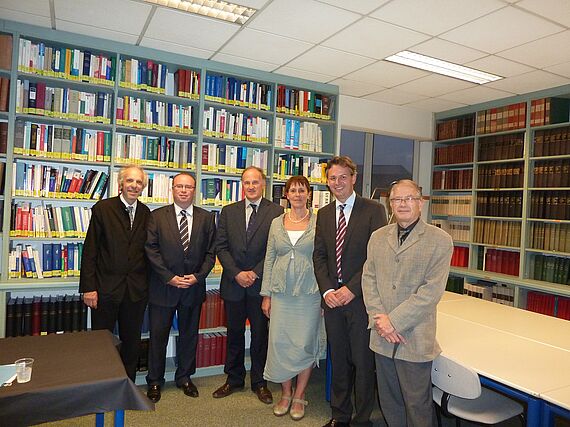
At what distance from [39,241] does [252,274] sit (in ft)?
6.43

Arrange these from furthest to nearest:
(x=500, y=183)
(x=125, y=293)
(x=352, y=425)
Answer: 1. (x=500, y=183)
2. (x=125, y=293)
3. (x=352, y=425)

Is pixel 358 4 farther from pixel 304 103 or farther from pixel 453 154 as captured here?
pixel 453 154

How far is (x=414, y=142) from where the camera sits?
6074 mm

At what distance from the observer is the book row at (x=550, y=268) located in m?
4.44

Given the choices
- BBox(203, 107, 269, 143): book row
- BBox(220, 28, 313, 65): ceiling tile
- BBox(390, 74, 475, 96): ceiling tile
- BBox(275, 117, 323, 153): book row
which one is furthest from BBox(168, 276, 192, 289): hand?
BBox(390, 74, 475, 96): ceiling tile

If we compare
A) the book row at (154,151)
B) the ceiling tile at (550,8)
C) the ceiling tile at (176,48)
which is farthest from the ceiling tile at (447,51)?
the book row at (154,151)

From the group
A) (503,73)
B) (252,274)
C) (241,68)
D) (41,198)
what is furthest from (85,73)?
(503,73)

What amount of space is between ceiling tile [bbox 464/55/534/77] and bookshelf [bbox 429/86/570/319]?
0.78 m

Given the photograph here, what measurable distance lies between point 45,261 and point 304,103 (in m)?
2.95

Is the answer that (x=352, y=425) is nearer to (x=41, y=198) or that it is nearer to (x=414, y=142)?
(x=41, y=198)

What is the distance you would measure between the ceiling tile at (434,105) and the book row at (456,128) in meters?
0.20

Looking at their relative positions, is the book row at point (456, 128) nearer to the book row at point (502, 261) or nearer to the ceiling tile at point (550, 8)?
the book row at point (502, 261)

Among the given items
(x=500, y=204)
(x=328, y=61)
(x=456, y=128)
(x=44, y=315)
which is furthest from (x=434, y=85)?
(x=44, y=315)

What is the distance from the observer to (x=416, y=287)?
83.9 inches
